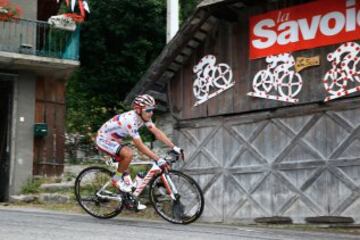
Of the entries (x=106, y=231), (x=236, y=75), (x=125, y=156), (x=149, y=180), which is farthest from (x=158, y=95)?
(x=106, y=231)

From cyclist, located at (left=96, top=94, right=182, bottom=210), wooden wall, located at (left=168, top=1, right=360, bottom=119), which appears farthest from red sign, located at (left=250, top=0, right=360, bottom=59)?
cyclist, located at (left=96, top=94, right=182, bottom=210)

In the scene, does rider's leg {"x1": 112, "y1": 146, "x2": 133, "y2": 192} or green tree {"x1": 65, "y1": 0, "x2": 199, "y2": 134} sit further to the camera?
green tree {"x1": 65, "y1": 0, "x2": 199, "y2": 134}

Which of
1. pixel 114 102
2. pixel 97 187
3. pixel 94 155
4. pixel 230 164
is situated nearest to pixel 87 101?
pixel 114 102

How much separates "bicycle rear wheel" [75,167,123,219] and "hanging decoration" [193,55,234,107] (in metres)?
4.07

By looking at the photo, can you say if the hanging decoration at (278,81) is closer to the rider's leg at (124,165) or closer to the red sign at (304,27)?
the red sign at (304,27)

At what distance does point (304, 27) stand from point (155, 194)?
4.90 meters

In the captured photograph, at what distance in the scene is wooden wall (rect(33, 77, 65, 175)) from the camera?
64.5 feet

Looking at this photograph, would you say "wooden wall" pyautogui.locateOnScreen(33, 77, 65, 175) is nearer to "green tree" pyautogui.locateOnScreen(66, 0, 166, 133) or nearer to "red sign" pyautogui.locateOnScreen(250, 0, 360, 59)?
"red sign" pyautogui.locateOnScreen(250, 0, 360, 59)

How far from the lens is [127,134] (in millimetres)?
10664

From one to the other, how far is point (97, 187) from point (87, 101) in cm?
2108

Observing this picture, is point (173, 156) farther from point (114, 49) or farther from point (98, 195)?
point (114, 49)

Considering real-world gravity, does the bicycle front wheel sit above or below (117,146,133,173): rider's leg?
below

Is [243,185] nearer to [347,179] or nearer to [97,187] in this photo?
[347,179]

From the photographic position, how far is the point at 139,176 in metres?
10.8
